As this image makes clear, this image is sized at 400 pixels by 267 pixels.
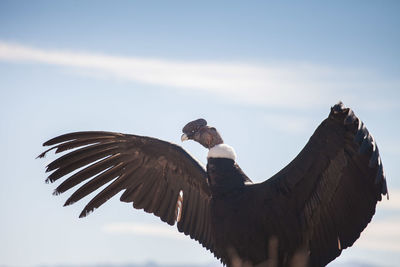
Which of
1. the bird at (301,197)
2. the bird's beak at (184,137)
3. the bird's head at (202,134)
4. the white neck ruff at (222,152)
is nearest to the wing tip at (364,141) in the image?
the bird at (301,197)

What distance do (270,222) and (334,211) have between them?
724 millimetres

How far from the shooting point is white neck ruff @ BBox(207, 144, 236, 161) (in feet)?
29.0

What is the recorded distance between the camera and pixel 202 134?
369 inches

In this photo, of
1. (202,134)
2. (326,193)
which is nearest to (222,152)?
(202,134)

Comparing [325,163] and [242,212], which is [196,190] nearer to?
[242,212]

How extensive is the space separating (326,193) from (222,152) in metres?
1.25

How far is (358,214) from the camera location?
8.52m

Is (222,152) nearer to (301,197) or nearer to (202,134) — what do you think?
(202,134)

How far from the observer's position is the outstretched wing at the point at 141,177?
9914 millimetres

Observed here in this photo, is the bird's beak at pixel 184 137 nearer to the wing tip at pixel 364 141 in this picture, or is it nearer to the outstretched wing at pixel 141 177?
the outstretched wing at pixel 141 177

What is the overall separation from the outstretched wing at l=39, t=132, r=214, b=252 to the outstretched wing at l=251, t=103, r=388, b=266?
1.52 metres

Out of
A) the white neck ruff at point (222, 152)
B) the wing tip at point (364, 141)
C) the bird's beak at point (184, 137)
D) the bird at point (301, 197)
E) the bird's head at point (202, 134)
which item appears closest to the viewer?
the wing tip at point (364, 141)

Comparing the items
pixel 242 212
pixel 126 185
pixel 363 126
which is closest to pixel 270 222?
pixel 242 212

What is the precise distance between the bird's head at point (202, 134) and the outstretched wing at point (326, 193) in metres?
0.92
